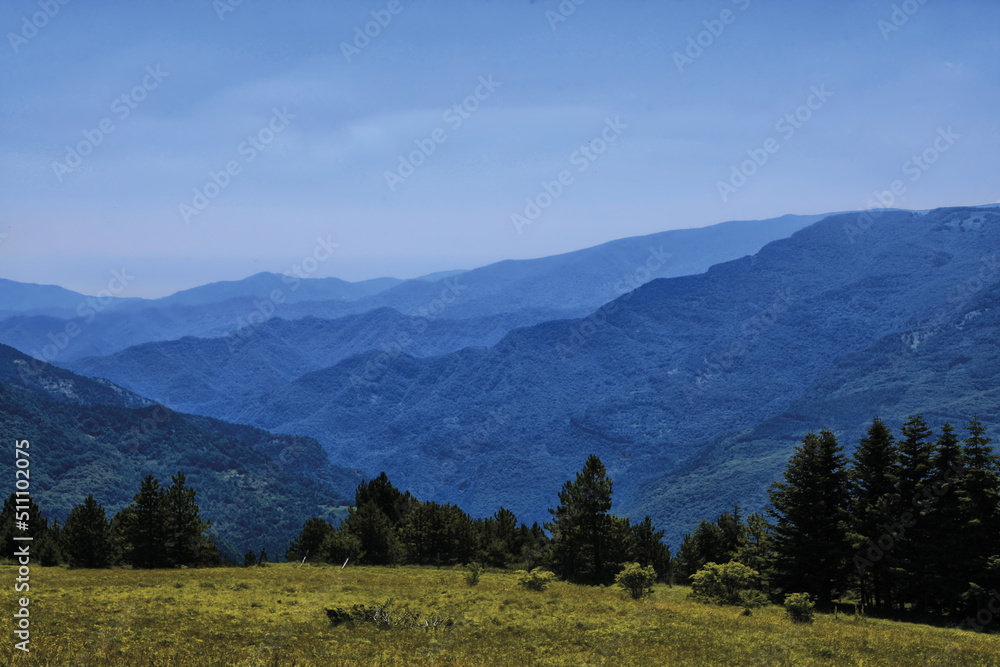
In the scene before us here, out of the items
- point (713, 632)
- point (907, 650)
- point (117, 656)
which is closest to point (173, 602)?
point (117, 656)

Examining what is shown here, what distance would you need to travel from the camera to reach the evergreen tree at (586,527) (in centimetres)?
4781

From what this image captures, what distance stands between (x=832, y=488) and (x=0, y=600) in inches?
1607

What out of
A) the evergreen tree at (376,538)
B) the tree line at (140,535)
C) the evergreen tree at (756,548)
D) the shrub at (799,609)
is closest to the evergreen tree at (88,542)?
the tree line at (140,535)

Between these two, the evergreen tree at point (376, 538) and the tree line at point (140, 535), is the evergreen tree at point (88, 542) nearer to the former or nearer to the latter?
the tree line at point (140, 535)

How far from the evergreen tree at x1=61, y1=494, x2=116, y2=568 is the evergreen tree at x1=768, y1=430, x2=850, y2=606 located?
45.1m

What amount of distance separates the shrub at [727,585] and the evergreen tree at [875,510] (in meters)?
5.96

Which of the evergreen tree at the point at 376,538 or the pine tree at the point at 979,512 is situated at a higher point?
the pine tree at the point at 979,512

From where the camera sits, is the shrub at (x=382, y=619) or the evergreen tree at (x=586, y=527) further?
the evergreen tree at (x=586, y=527)

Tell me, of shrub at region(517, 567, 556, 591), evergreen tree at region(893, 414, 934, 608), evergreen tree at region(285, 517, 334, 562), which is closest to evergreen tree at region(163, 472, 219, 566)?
evergreen tree at region(285, 517, 334, 562)

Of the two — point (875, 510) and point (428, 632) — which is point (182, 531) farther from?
point (875, 510)

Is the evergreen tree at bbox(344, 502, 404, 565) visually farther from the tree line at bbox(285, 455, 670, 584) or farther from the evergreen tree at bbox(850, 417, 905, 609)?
the evergreen tree at bbox(850, 417, 905, 609)

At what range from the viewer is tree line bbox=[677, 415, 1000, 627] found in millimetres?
34219

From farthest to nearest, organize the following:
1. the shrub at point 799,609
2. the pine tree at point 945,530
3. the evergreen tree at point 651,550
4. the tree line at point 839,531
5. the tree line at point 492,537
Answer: the evergreen tree at point 651,550 → the tree line at point 492,537 → the tree line at point 839,531 → the pine tree at point 945,530 → the shrub at point 799,609

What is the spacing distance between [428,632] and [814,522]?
26.2 metres
